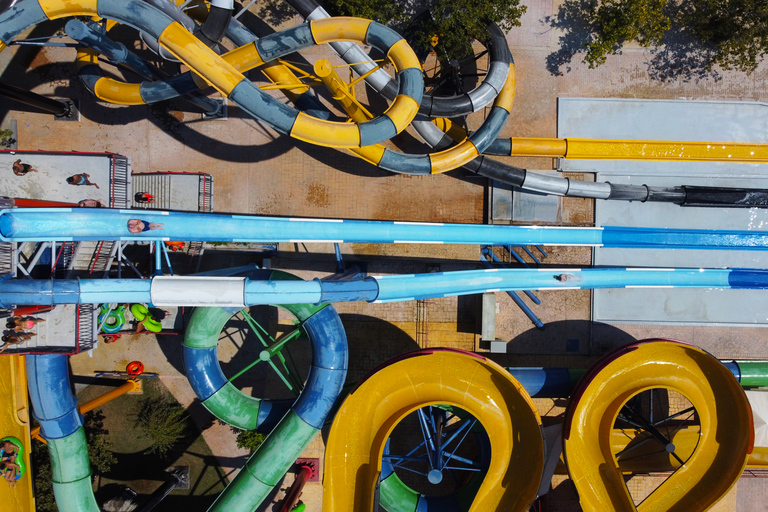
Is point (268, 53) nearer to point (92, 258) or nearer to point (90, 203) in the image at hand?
point (90, 203)

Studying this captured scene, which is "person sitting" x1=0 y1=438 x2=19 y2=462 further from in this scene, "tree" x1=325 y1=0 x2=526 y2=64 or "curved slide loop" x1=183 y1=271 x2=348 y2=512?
"tree" x1=325 y1=0 x2=526 y2=64

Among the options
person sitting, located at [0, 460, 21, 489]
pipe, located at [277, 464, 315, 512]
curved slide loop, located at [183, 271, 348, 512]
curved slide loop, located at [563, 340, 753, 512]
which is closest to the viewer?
curved slide loop, located at [563, 340, 753, 512]

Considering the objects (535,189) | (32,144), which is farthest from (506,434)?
(32,144)

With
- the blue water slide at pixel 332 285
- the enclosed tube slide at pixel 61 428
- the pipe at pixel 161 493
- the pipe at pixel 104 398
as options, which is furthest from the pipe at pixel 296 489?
the blue water slide at pixel 332 285

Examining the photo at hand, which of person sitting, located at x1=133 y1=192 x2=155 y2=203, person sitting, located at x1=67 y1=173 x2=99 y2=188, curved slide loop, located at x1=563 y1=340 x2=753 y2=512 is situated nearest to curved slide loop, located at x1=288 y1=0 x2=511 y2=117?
person sitting, located at x1=133 y1=192 x2=155 y2=203

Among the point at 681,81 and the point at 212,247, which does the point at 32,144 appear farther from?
the point at 681,81

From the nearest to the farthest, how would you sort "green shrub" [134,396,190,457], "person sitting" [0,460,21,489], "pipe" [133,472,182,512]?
"person sitting" [0,460,21,489] < "pipe" [133,472,182,512] < "green shrub" [134,396,190,457]

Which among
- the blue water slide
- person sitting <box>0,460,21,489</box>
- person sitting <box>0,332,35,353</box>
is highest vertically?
the blue water slide

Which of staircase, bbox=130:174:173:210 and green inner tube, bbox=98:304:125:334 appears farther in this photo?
staircase, bbox=130:174:173:210

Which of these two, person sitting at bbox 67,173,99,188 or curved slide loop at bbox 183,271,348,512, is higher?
person sitting at bbox 67,173,99,188
